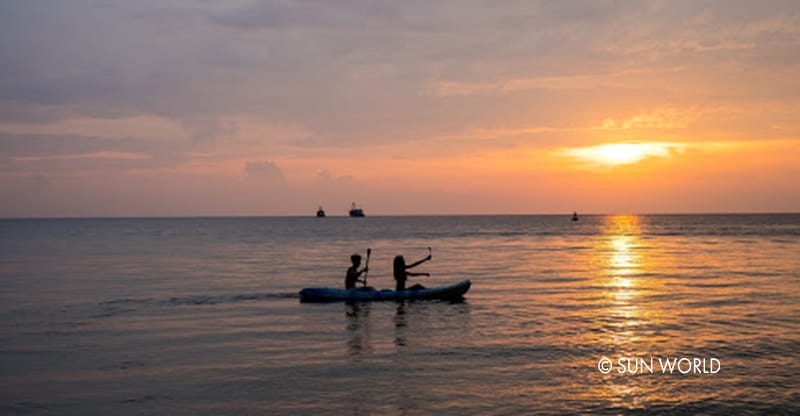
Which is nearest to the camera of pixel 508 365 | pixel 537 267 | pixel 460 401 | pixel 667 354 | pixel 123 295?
pixel 460 401

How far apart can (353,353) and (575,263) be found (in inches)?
1362

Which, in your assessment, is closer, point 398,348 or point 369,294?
point 398,348

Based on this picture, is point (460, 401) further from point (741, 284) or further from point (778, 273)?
point (778, 273)

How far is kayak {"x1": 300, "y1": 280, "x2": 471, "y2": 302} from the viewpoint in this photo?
25969mm

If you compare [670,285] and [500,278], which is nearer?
[670,285]

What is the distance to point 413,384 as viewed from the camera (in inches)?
531

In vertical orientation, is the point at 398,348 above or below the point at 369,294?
below

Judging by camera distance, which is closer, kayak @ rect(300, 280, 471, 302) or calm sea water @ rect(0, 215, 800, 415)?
calm sea water @ rect(0, 215, 800, 415)

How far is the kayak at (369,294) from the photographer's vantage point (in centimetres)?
2597

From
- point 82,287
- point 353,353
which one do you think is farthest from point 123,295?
point 353,353

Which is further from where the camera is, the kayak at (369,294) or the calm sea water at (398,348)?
the kayak at (369,294)

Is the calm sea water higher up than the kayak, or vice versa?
the kayak

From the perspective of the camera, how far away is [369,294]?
1022 inches

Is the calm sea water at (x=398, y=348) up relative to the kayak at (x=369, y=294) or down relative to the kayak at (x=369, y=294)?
down
